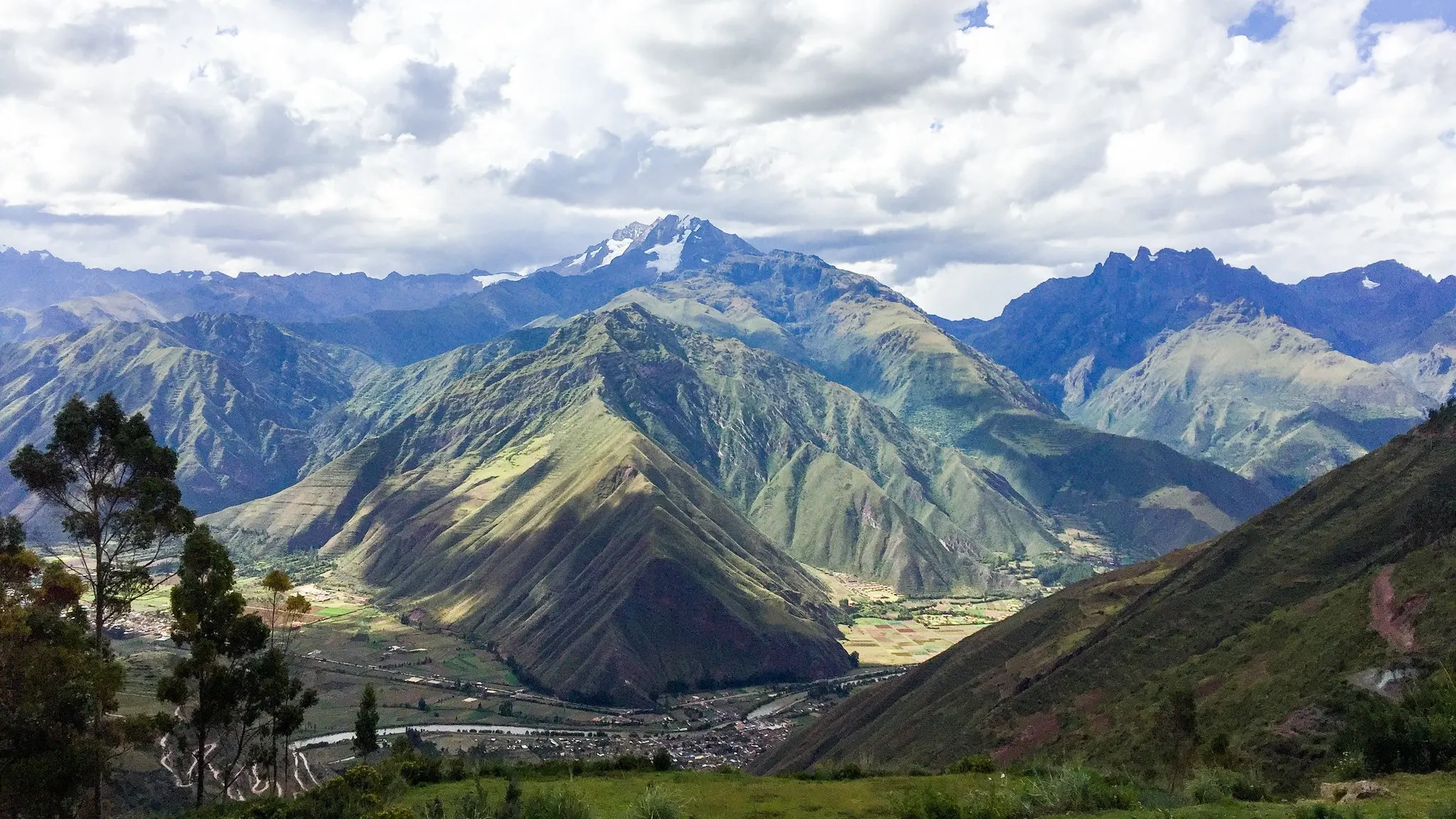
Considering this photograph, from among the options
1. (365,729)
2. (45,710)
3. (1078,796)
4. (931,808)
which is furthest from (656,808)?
(365,729)

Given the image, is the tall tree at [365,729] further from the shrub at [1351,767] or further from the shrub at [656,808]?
the shrub at [1351,767]

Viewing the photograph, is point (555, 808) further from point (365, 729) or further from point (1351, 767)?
point (1351, 767)

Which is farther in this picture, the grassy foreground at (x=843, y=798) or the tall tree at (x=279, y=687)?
the tall tree at (x=279, y=687)

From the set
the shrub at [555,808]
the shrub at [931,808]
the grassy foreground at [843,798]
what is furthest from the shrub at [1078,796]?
the shrub at [555,808]

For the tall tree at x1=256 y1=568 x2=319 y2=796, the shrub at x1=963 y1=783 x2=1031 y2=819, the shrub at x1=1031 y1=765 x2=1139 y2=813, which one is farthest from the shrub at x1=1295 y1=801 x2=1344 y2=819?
the tall tree at x1=256 y1=568 x2=319 y2=796

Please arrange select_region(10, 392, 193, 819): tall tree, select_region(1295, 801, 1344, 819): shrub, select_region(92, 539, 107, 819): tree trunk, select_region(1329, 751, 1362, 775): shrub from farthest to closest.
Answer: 1. select_region(10, 392, 193, 819): tall tree
2. select_region(1329, 751, 1362, 775): shrub
3. select_region(92, 539, 107, 819): tree trunk
4. select_region(1295, 801, 1344, 819): shrub

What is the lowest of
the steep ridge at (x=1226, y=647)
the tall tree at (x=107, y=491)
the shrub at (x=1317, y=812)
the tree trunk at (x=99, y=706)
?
the steep ridge at (x=1226, y=647)

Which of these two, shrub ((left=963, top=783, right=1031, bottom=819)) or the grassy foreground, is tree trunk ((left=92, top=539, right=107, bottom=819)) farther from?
shrub ((left=963, top=783, right=1031, bottom=819))
